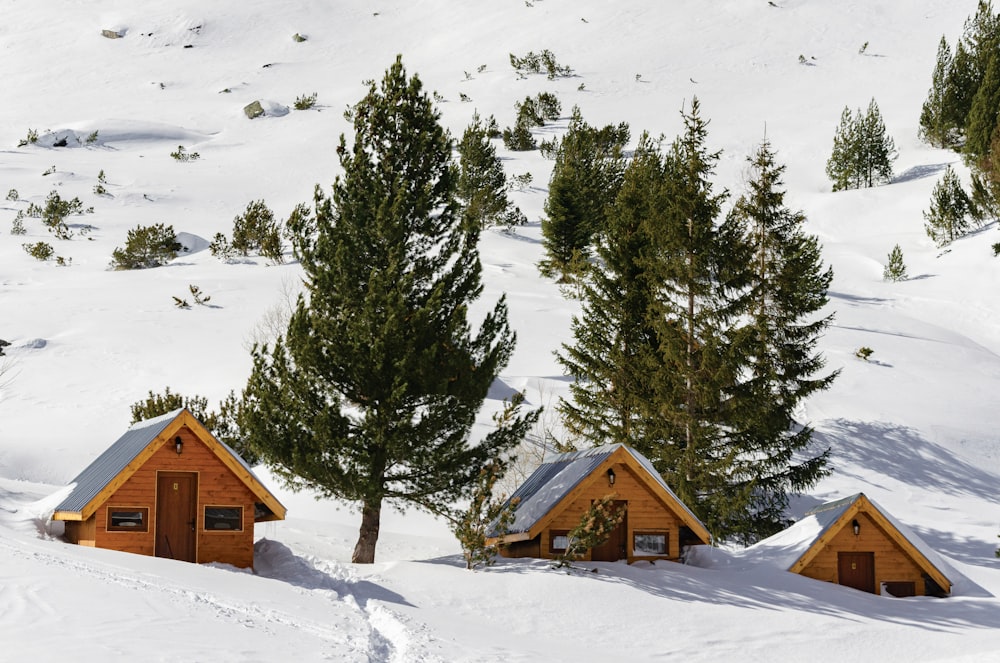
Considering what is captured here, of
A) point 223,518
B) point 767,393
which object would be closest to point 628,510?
point 767,393

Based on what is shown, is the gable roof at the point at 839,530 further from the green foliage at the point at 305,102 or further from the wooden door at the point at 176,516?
the green foliage at the point at 305,102

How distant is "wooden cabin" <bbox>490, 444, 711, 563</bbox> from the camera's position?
66.1ft

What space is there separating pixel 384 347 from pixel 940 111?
60452 mm

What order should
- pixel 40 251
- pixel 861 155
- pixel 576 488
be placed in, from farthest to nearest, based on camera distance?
1. pixel 861 155
2. pixel 40 251
3. pixel 576 488

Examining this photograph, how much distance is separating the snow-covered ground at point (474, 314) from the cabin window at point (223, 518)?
1020 millimetres

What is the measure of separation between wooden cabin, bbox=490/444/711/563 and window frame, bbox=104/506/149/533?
7396 millimetres

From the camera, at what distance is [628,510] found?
20.8m

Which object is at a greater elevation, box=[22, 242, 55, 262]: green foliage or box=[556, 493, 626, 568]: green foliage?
box=[22, 242, 55, 262]: green foliage

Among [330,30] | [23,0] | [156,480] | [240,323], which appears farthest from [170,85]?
[156,480]

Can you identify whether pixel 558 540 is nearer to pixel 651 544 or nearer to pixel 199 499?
pixel 651 544

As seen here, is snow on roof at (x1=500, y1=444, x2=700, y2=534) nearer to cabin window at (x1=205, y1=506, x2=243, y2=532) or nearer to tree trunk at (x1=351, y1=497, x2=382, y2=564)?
tree trunk at (x1=351, y1=497, x2=382, y2=564)

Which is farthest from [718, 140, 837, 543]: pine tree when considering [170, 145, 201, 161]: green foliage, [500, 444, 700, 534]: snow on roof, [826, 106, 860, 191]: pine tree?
[170, 145, 201, 161]: green foliage

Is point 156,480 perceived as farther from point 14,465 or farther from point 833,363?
point 833,363

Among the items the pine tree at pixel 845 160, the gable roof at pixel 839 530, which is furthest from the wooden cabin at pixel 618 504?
the pine tree at pixel 845 160
